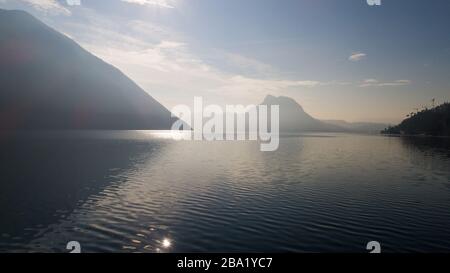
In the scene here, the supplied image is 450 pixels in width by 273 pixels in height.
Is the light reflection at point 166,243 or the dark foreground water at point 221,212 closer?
the light reflection at point 166,243

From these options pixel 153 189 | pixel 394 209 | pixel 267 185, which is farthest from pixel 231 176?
pixel 394 209

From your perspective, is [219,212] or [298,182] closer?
[219,212]

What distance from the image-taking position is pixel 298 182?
5859cm

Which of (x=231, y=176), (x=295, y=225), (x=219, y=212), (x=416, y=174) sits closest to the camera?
(x=295, y=225)

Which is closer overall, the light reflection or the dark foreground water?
the light reflection

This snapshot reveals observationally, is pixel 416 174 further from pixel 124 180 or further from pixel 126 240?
pixel 126 240

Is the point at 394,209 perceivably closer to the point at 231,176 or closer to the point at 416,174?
the point at 231,176

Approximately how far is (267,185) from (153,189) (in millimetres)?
19871

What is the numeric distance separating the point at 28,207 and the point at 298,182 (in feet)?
142

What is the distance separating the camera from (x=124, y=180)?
196 feet

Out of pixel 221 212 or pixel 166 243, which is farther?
pixel 221 212
